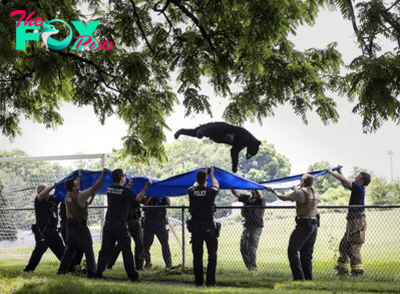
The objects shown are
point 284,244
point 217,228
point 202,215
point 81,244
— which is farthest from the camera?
Answer: point 284,244

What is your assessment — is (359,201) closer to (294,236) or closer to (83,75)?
(294,236)

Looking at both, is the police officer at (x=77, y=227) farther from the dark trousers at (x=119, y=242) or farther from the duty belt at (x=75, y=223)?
the dark trousers at (x=119, y=242)

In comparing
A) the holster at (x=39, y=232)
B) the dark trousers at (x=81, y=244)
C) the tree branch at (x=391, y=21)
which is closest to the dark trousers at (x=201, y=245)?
the dark trousers at (x=81, y=244)

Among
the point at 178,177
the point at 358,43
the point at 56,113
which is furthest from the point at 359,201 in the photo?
the point at 56,113

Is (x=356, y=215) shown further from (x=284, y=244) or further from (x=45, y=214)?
(x=45, y=214)

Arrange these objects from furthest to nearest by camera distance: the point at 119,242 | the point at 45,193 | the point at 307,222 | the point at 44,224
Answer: the point at 44,224, the point at 45,193, the point at 119,242, the point at 307,222

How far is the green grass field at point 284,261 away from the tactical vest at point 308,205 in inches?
23.6

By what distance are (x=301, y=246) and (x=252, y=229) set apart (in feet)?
7.40

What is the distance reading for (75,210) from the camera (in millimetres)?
11625

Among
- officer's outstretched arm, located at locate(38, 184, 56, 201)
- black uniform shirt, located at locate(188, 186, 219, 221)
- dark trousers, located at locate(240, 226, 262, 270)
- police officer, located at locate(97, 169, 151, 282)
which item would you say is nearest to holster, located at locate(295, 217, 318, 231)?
black uniform shirt, located at locate(188, 186, 219, 221)

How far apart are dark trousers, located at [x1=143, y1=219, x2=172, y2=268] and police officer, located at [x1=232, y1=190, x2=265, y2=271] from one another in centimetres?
186

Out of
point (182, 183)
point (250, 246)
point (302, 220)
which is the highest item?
point (182, 183)

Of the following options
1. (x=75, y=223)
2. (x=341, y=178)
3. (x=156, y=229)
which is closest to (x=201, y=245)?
(x=75, y=223)

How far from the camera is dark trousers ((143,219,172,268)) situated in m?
14.1
